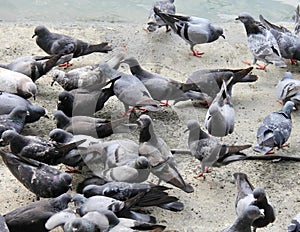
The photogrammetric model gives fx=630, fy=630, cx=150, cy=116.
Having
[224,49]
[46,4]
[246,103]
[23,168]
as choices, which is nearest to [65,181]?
[23,168]

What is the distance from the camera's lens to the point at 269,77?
328 inches

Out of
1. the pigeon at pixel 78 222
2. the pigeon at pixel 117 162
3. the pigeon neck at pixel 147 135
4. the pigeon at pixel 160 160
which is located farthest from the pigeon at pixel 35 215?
the pigeon neck at pixel 147 135

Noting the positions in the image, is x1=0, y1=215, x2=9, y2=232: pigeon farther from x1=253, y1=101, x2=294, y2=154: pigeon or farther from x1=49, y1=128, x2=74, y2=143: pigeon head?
x1=253, y1=101, x2=294, y2=154: pigeon

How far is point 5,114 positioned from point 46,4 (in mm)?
4481

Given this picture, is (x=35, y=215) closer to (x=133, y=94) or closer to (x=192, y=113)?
(x=133, y=94)

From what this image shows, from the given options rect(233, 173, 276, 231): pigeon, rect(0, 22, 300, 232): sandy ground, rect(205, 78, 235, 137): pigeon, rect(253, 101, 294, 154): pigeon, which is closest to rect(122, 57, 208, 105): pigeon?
rect(0, 22, 300, 232): sandy ground

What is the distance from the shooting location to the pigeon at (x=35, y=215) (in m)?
4.89

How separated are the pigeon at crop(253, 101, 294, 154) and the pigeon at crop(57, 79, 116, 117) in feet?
5.68

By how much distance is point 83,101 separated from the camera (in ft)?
22.3

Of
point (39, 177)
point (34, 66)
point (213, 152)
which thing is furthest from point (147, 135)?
point (34, 66)

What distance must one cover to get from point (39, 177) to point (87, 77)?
209 cm

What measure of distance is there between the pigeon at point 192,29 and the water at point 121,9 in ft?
5.77

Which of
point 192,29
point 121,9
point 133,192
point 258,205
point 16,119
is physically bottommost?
point 121,9

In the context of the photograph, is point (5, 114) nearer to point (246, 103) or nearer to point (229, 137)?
point (229, 137)
